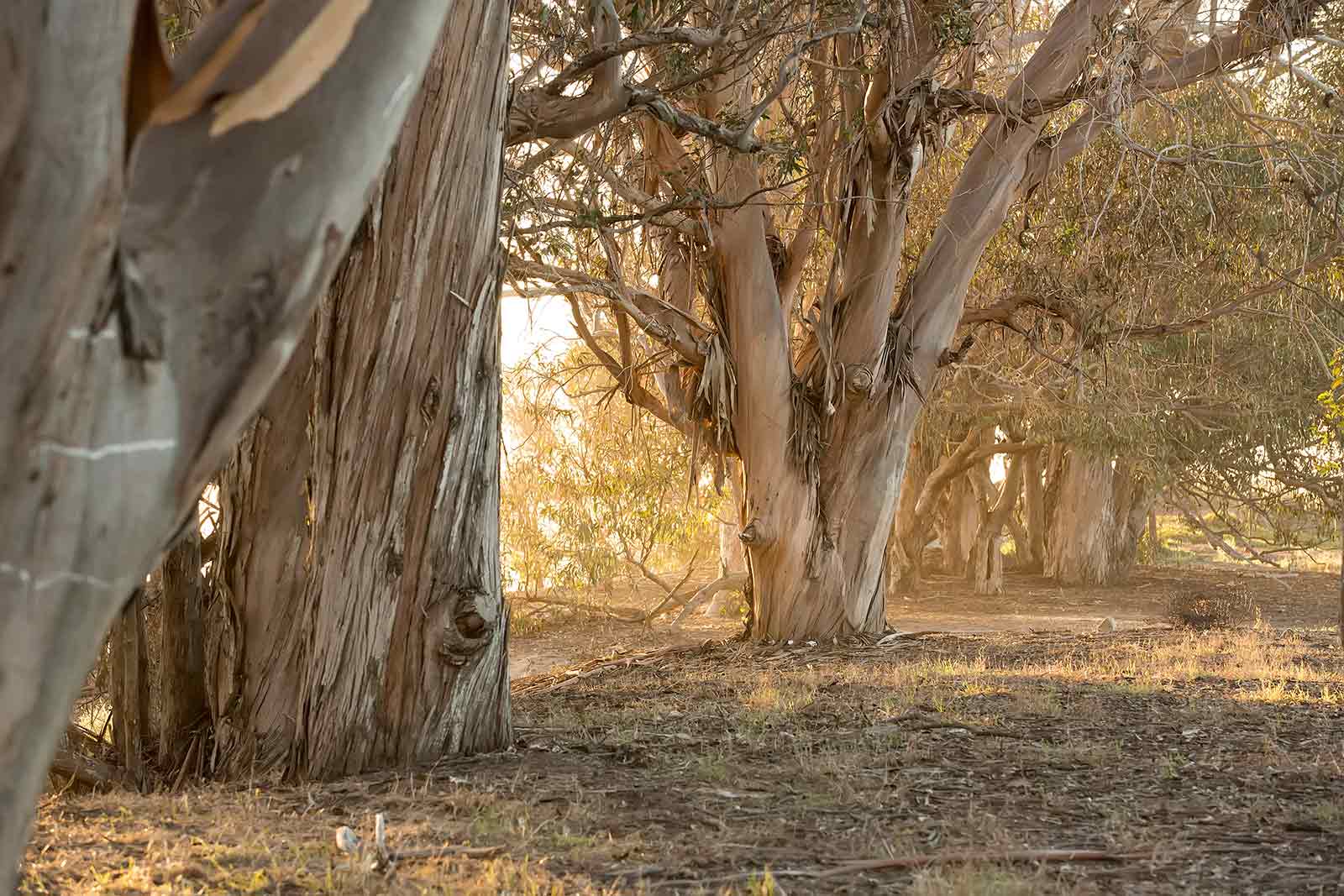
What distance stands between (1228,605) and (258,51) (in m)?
9.99

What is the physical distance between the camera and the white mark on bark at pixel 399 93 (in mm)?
1955

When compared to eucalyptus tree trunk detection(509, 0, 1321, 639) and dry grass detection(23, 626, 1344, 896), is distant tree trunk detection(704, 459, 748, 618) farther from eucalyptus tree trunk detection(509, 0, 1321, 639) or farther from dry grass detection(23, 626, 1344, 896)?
dry grass detection(23, 626, 1344, 896)

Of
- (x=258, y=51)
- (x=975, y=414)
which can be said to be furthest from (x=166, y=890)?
(x=975, y=414)

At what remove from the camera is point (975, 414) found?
17250 mm

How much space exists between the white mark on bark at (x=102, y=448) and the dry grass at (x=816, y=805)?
4.65 feet

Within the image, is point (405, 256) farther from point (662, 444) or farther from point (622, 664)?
point (662, 444)

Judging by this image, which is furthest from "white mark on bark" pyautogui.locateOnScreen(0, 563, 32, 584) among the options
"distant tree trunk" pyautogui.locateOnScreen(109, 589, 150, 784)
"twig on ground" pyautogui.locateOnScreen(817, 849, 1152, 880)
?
"distant tree trunk" pyautogui.locateOnScreen(109, 589, 150, 784)

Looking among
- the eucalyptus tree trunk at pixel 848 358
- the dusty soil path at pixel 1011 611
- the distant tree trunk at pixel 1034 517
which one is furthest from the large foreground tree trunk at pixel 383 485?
the distant tree trunk at pixel 1034 517

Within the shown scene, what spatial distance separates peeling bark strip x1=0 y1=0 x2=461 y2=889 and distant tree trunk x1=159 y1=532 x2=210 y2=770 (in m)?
2.84

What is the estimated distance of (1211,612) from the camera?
32.3ft

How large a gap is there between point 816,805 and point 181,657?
2.31 m

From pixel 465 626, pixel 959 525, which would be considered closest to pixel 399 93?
pixel 465 626

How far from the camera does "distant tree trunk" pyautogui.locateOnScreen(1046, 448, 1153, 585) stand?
19188 mm

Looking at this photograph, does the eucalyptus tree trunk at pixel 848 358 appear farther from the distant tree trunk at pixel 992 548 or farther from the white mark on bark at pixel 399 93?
the distant tree trunk at pixel 992 548
